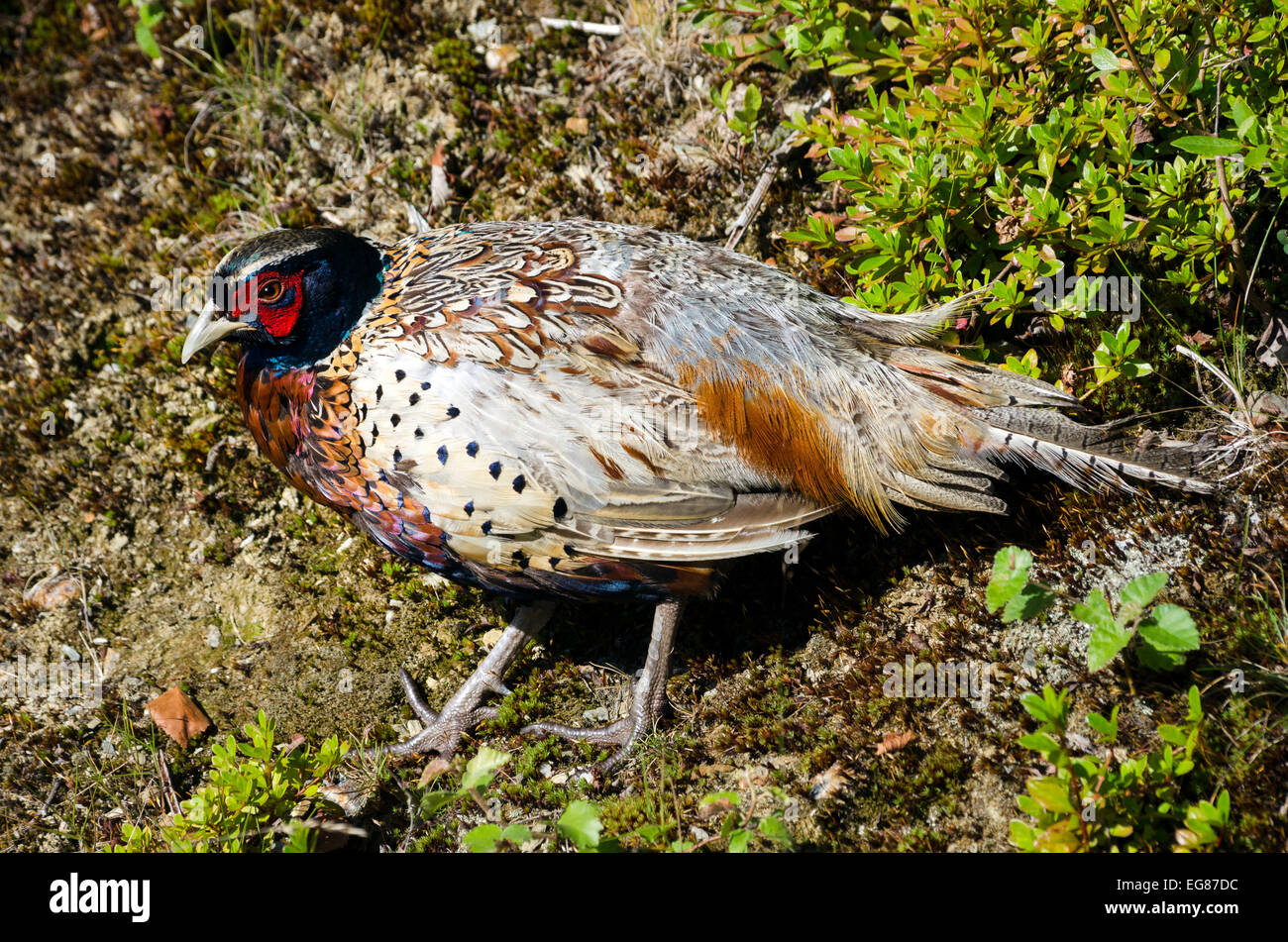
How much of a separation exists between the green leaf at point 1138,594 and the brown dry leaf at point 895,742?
94 cm

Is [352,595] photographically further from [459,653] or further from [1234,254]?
[1234,254]

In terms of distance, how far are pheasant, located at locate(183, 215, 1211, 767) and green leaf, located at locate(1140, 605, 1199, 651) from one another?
2.07 ft

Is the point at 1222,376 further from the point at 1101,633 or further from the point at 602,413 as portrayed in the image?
the point at 602,413

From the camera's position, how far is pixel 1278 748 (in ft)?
11.4

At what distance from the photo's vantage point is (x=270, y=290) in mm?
3959

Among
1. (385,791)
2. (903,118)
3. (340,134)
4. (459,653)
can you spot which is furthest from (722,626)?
(340,134)

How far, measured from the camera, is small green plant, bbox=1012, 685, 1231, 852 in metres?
3.15

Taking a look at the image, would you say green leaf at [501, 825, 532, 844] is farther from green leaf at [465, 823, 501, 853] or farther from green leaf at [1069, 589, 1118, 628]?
green leaf at [1069, 589, 1118, 628]

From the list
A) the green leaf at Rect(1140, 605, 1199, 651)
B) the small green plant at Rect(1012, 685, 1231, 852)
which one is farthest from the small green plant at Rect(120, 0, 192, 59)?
the green leaf at Rect(1140, 605, 1199, 651)

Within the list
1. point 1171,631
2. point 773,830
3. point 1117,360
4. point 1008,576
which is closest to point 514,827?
point 773,830

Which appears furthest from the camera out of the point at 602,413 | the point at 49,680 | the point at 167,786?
the point at 49,680

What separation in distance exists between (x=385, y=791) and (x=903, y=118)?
12.7 ft
